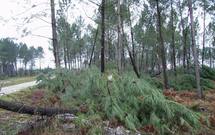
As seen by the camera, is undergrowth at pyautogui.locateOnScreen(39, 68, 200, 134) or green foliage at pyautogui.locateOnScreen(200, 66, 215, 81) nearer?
undergrowth at pyautogui.locateOnScreen(39, 68, 200, 134)

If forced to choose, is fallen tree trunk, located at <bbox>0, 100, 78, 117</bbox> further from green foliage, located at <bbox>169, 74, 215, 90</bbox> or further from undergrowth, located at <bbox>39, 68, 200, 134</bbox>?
green foliage, located at <bbox>169, 74, 215, 90</bbox>

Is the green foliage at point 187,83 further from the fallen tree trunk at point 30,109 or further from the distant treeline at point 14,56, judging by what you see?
the distant treeline at point 14,56

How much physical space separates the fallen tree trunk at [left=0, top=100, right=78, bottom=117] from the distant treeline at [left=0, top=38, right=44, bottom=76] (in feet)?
180

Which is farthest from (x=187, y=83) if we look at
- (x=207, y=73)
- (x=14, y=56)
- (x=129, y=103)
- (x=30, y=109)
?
(x=14, y=56)

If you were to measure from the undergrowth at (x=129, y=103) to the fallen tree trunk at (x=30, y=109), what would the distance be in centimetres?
65

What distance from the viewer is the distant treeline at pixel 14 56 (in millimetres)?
Result: 71088

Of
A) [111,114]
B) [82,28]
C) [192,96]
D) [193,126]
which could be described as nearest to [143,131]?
[111,114]

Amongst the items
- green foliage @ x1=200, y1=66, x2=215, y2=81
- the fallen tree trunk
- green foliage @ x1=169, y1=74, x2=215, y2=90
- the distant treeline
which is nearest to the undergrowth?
the fallen tree trunk

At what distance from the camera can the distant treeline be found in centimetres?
7109

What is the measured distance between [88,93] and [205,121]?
14.5 ft

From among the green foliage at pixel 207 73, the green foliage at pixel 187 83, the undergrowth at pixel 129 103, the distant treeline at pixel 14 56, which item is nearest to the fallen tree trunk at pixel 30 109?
the undergrowth at pixel 129 103

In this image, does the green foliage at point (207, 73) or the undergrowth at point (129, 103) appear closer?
the undergrowth at point (129, 103)

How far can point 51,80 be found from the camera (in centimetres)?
1100

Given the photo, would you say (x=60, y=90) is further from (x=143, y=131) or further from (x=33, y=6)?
(x=33, y=6)
